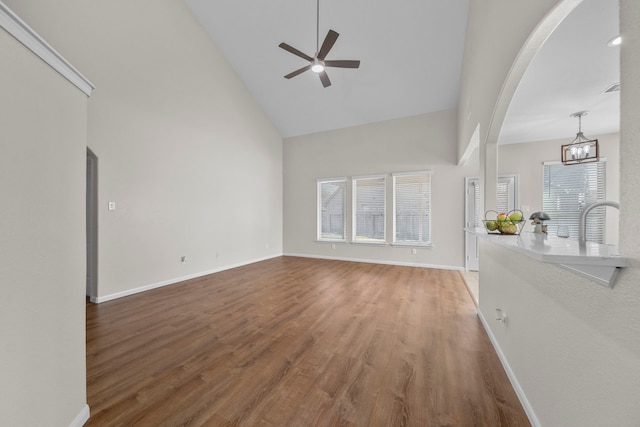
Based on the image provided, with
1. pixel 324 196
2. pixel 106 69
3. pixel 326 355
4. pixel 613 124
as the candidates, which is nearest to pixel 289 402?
pixel 326 355

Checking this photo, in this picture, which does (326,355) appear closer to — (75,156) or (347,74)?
(75,156)

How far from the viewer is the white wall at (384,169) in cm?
545

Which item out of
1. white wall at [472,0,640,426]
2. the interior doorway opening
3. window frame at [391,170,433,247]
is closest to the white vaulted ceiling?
window frame at [391,170,433,247]

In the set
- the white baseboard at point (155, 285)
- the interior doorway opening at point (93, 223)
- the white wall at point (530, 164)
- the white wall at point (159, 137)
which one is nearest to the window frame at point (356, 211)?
the white wall at point (530, 164)

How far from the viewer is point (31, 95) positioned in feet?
3.61

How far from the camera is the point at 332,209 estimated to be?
685 centimetres

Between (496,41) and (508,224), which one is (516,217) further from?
(496,41)

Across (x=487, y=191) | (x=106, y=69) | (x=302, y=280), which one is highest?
(x=106, y=69)

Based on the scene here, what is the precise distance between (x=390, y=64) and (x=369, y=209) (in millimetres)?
3271

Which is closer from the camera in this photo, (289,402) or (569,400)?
(569,400)

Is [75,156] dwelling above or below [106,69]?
below

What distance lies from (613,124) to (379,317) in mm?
5020

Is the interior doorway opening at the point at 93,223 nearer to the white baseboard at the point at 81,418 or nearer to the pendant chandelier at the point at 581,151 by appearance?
the white baseboard at the point at 81,418

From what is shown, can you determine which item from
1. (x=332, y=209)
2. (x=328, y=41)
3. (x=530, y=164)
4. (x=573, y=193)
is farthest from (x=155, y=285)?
(x=573, y=193)
